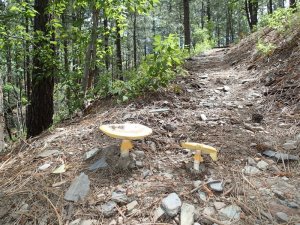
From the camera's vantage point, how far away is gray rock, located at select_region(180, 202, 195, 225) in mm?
1927

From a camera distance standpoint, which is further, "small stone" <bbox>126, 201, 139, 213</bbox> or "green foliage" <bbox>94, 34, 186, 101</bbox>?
"green foliage" <bbox>94, 34, 186, 101</bbox>

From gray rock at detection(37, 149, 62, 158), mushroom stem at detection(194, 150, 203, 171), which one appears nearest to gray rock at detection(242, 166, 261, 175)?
mushroom stem at detection(194, 150, 203, 171)

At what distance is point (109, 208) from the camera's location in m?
2.08

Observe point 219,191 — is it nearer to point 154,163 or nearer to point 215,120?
point 154,163

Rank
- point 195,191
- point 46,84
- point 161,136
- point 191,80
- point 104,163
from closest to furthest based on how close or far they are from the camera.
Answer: point 195,191 → point 104,163 → point 161,136 → point 191,80 → point 46,84

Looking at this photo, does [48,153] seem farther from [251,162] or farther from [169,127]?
[251,162]

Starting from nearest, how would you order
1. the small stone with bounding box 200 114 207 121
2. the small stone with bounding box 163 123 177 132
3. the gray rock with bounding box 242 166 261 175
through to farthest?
the gray rock with bounding box 242 166 261 175 < the small stone with bounding box 163 123 177 132 < the small stone with bounding box 200 114 207 121

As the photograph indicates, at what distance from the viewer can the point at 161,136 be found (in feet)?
10.3

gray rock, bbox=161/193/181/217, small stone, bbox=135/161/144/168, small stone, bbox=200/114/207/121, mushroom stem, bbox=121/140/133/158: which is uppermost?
small stone, bbox=200/114/207/121

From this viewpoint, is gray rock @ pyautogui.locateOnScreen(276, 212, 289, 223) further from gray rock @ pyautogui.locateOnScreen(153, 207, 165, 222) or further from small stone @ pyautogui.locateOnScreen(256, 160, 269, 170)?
gray rock @ pyautogui.locateOnScreen(153, 207, 165, 222)

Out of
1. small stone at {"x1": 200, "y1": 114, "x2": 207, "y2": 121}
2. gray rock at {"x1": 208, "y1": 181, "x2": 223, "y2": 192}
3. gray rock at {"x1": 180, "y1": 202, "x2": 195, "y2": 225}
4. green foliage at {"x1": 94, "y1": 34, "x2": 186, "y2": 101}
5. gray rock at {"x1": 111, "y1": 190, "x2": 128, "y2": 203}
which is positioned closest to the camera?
gray rock at {"x1": 180, "y1": 202, "x2": 195, "y2": 225}

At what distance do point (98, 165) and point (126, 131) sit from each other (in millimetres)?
462

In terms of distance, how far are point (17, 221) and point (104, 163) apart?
85cm

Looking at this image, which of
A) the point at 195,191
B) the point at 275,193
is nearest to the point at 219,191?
the point at 195,191
